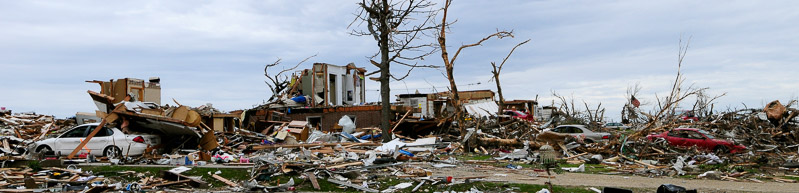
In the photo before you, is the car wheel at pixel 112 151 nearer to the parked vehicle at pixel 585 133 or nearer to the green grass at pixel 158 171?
the green grass at pixel 158 171

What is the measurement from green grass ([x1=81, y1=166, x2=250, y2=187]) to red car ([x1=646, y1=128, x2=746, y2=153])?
43.3 feet

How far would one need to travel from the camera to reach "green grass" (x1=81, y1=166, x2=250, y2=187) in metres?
12.6

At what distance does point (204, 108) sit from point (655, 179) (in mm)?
19451

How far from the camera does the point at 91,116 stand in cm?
2619

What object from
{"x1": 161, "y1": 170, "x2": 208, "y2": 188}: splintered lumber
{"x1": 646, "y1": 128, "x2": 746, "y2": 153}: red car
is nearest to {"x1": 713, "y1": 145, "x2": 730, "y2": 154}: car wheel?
{"x1": 646, "y1": 128, "x2": 746, "y2": 153}: red car

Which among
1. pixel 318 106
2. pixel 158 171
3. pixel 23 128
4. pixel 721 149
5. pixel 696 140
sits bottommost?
pixel 721 149

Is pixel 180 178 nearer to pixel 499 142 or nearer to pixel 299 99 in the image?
pixel 499 142

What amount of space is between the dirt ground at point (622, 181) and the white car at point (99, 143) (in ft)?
30.4

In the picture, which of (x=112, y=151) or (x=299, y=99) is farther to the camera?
(x=299, y=99)

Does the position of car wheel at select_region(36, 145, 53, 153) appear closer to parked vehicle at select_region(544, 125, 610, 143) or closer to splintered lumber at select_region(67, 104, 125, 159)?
splintered lumber at select_region(67, 104, 125, 159)

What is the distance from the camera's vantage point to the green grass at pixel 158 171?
41.4ft

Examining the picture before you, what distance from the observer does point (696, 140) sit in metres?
19.9

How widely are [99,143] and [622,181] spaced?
46.6 feet

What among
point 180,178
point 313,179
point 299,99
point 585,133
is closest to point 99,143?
point 180,178
